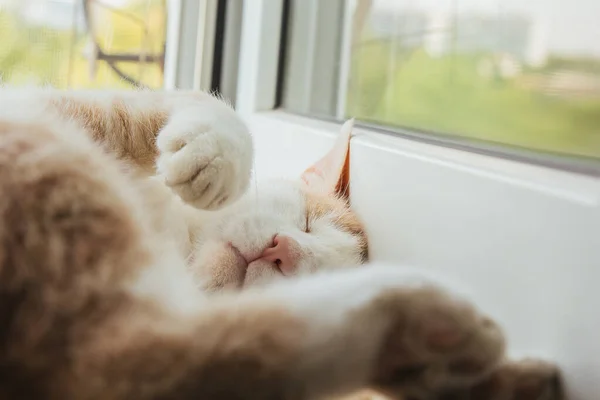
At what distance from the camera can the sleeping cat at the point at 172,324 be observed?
41cm

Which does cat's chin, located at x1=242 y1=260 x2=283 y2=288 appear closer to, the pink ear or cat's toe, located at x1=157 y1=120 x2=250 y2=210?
cat's toe, located at x1=157 y1=120 x2=250 y2=210

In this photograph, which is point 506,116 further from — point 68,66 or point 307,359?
point 68,66

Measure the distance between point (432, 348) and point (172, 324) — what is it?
0.58 ft

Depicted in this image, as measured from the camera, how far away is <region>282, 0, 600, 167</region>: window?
0.68 m

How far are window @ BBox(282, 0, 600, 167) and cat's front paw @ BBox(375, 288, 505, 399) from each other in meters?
0.22

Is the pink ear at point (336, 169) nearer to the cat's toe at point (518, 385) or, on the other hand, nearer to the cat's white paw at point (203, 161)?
the cat's white paw at point (203, 161)

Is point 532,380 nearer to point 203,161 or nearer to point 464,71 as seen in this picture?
point 203,161

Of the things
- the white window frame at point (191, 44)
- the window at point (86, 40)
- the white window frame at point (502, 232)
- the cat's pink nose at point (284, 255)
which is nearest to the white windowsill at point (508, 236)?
the white window frame at point (502, 232)

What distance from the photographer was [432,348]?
43 cm

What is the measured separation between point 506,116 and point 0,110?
58cm

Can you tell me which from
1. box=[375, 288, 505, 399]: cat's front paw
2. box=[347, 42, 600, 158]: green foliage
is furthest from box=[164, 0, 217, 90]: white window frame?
box=[375, 288, 505, 399]: cat's front paw

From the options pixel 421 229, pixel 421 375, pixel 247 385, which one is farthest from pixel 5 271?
pixel 421 229

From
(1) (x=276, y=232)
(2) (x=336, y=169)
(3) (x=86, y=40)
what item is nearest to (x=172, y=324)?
(1) (x=276, y=232)

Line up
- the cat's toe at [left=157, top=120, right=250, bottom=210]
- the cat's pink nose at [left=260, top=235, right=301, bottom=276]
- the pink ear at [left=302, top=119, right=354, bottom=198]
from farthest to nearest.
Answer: the pink ear at [left=302, top=119, right=354, bottom=198]
the cat's pink nose at [left=260, top=235, right=301, bottom=276]
the cat's toe at [left=157, top=120, right=250, bottom=210]
